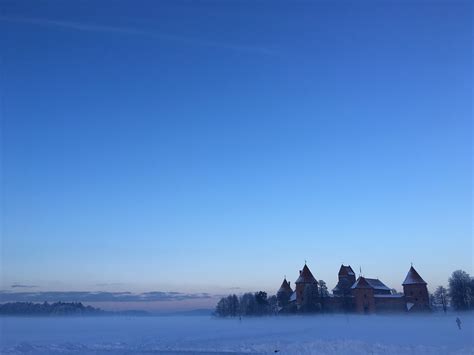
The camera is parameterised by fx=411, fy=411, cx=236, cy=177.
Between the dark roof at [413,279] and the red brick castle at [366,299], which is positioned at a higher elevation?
the dark roof at [413,279]

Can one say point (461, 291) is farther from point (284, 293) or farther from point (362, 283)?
point (284, 293)

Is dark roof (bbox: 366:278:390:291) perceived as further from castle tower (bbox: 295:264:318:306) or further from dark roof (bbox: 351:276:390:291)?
castle tower (bbox: 295:264:318:306)

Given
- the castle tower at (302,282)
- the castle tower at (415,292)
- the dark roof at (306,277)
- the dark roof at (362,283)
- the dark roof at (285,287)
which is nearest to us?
the castle tower at (415,292)

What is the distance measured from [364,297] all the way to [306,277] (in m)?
14.7

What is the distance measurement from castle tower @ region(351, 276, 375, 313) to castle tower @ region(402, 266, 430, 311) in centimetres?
776

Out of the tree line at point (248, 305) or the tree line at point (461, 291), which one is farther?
the tree line at point (248, 305)

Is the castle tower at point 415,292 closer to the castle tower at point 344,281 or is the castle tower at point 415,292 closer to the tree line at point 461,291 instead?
the tree line at point 461,291

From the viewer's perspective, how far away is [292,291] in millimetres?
109375

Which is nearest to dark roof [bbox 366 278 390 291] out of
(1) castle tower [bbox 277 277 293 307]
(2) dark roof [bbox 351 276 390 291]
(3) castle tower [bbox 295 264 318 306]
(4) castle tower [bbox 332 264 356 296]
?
(2) dark roof [bbox 351 276 390 291]

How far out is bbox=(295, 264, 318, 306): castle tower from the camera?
96.8 m

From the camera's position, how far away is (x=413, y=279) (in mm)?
91938

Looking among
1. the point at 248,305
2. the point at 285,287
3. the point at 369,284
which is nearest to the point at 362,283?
the point at 369,284

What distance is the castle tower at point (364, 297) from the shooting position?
89.9 m

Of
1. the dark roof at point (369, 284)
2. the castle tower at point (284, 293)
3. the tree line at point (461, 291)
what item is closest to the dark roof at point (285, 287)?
the castle tower at point (284, 293)
